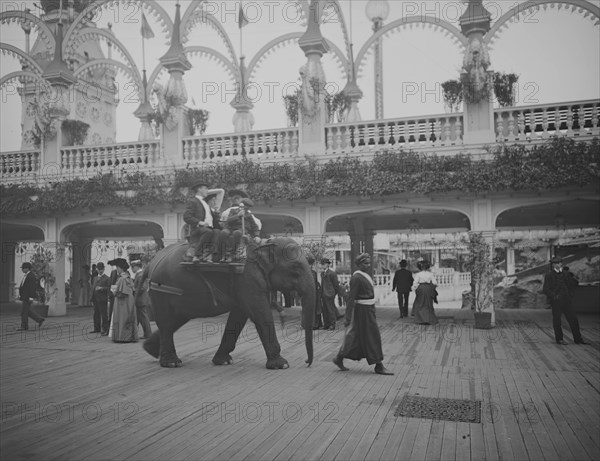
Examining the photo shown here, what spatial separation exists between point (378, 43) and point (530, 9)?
6474mm

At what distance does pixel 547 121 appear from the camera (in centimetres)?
1252

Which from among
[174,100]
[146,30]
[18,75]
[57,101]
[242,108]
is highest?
[146,30]

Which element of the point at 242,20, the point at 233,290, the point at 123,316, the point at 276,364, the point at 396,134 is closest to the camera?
the point at 276,364

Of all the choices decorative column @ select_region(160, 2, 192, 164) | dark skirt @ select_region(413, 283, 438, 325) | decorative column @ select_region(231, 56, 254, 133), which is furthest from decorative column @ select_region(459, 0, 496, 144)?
decorative column @ select_region(231, 56, 254, 133)

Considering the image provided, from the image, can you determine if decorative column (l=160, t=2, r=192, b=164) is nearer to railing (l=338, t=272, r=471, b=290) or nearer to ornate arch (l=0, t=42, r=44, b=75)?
ornate arch (l=0, t=42, r=44, b=75)

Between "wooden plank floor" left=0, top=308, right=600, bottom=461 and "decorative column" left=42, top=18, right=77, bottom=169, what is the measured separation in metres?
7.66

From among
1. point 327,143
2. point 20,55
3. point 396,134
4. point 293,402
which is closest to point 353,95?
point 327,143

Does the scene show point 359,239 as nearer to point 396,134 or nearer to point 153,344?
point 396,134

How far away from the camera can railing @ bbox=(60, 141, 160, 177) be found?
15.6 metres

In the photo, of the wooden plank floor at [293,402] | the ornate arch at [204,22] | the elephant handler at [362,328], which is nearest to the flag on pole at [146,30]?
the ornate arch at [204,22]

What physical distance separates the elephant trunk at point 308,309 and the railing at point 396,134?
6.70m

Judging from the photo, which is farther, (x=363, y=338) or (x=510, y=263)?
(x=510, y=263)

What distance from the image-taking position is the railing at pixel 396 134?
13.2 meters

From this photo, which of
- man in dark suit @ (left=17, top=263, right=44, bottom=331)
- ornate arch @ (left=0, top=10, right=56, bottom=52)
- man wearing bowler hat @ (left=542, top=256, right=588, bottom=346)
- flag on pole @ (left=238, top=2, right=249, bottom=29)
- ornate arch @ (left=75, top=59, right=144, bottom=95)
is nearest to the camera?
man wearing bowler hat @ (left=542, top=256, right=588, bottom=346)
